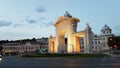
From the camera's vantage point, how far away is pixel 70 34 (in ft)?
298

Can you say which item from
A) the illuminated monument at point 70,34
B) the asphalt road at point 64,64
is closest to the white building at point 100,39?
the illuminated monument at point 70,34

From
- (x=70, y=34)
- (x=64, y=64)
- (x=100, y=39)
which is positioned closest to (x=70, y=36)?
(x=70, y=34)

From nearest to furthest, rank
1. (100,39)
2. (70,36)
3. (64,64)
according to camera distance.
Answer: (64,64), (70,36), (100,39)

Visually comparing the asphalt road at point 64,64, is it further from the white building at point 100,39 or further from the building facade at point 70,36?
the white building at point 100,39

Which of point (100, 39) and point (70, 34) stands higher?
point (100, 39)

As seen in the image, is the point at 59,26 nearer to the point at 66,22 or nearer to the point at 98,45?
the point at 66,22

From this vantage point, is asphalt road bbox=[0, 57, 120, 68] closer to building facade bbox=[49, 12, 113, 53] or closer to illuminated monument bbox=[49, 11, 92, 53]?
illuminated monument bbox=[49, 11, 92, 53]

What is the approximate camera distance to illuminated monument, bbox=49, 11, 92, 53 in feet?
277

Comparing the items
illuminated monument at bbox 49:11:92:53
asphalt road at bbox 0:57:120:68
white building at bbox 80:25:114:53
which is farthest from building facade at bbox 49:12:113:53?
white building at bbox 80:25:114:53

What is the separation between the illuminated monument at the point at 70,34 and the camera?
84.6 meters

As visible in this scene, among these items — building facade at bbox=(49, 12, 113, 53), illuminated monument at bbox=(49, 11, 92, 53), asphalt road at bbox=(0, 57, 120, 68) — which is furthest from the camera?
building facade at bbox=(49, 12, 113, 53)

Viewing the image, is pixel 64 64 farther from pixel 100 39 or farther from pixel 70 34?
pixel 100 39

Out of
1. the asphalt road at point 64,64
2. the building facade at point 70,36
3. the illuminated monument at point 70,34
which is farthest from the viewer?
the building facade at point 70,36

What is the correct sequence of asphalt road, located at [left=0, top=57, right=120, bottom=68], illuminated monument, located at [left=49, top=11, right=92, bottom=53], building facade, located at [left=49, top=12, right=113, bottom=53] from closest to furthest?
asphalt road, located at [left=0, top=57, right=120, bottom=68] < illuminated monument, located at [left=49, top=11, right=92, bottom=53] < building facade, located at [left=49, top=12, right=113, bottom=53]
